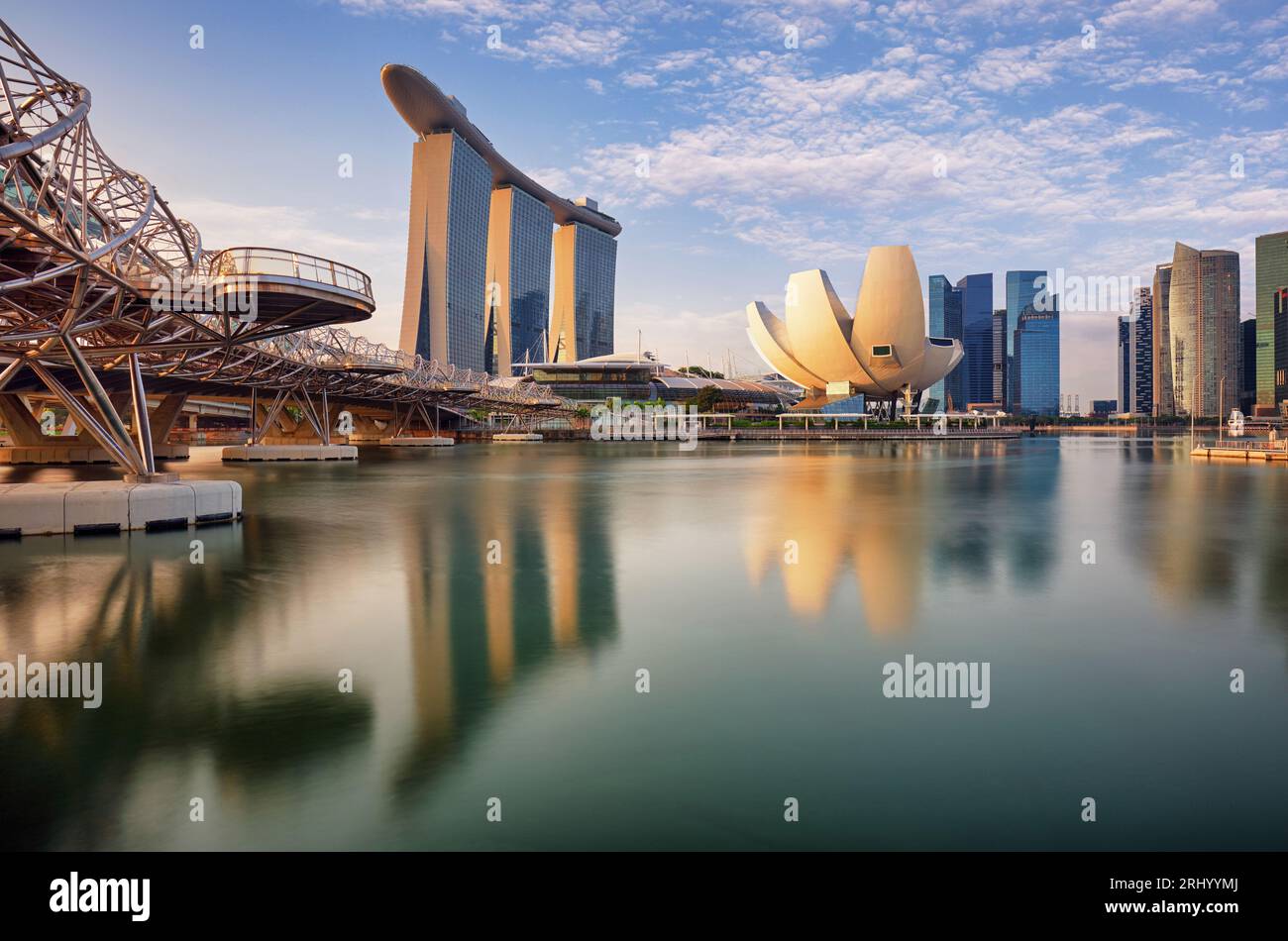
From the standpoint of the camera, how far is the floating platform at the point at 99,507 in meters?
13.2

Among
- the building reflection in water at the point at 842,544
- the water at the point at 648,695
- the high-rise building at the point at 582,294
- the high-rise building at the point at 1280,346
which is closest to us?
the water at the point at 648,695

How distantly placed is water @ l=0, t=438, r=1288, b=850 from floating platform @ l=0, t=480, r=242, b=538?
0.89 m

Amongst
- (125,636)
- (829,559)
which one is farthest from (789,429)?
(125,636)

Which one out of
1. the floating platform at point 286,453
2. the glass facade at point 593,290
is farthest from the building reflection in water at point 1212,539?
the glass facade at point 593,290

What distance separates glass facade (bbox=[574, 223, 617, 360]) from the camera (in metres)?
169

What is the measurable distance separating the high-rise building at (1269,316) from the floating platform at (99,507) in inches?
6763

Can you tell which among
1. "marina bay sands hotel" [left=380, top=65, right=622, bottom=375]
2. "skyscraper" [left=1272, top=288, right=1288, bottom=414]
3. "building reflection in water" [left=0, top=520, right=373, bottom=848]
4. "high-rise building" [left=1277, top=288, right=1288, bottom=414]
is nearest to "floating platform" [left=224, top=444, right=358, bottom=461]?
"building reflection in water" [left=0, top=520, right=373, bottom=848]

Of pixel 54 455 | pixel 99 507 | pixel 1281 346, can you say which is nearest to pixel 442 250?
pixel 54 455

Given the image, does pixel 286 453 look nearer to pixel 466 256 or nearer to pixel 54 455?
pixel 54 455

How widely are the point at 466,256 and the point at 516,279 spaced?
22.7 metres

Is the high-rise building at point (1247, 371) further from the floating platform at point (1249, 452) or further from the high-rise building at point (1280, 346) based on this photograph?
the floating platform at point (1249, 452)

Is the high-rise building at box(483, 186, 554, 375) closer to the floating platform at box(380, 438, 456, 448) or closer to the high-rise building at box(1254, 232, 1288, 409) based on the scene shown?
the floating platform at box(380, 438, 456, 448)

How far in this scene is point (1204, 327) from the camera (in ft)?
497
